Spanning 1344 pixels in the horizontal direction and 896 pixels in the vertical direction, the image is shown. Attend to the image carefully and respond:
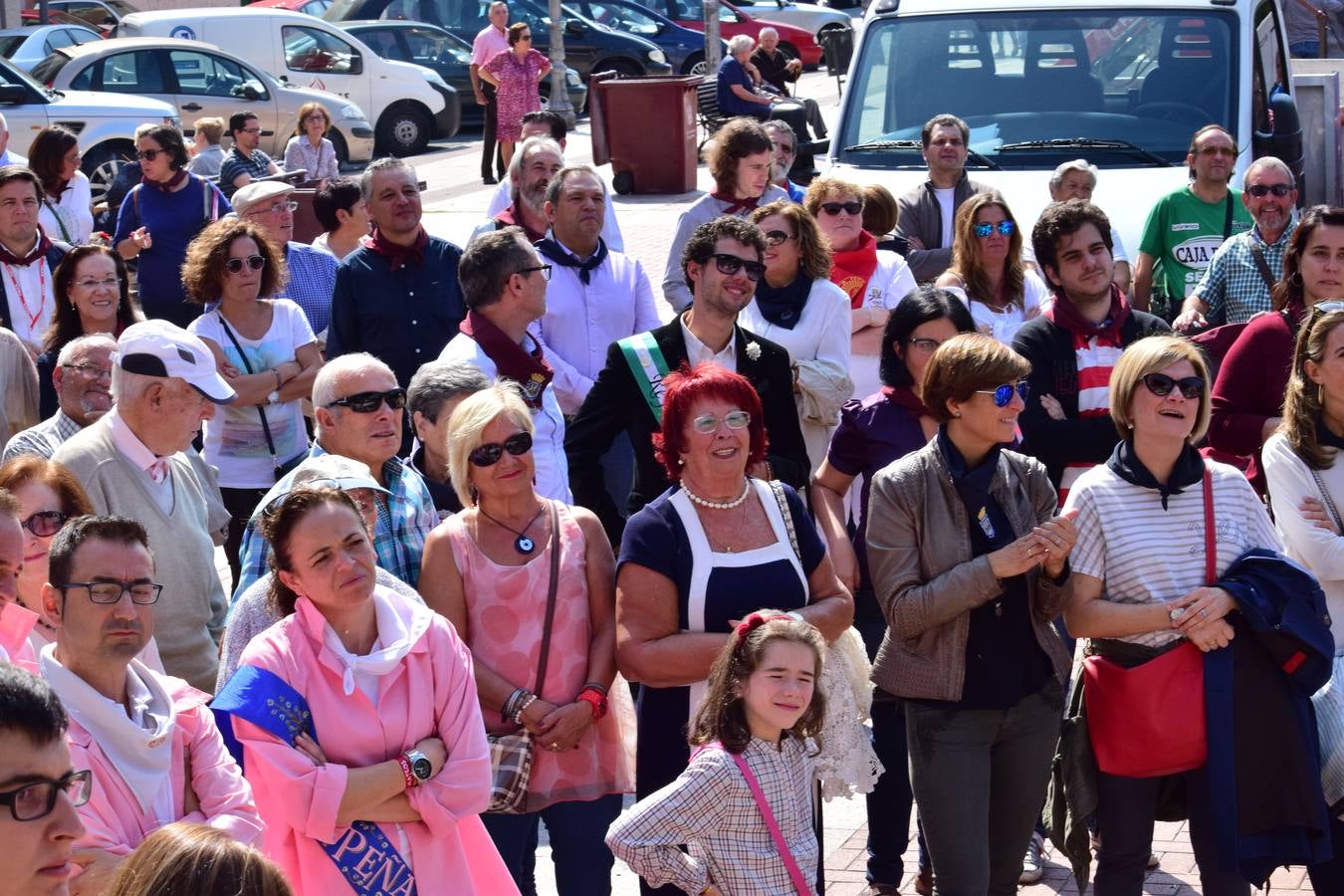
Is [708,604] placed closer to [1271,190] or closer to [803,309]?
[803,309]

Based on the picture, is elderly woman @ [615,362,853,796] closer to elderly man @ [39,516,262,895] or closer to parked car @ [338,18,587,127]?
elderly man @ [39,516,262,895]

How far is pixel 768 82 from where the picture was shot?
2430 centimetres

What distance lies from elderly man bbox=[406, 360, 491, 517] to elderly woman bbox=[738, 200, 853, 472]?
4.45ft

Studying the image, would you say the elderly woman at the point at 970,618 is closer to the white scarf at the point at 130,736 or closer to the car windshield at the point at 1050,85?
the white scarf at the point at 130,736

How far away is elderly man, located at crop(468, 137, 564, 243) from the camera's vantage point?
855cm

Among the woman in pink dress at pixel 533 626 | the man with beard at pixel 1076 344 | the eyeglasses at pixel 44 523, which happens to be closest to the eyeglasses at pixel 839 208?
the man with beard at pixel 1076 344

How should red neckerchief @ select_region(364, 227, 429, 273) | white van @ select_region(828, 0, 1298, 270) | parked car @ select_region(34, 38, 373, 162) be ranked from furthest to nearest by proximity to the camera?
parked car @ select_region(34, 38, 373, 162) → white van @ select_region(828, 0, 1298, 270) → red neckerchief @ select_region(364, 227, 429, 273)

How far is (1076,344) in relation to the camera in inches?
247

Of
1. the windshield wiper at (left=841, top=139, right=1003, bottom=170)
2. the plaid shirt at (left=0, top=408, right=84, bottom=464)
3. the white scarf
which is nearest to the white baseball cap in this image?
the plaid shirt at (left=0, top=408, right=84, bottom=464)

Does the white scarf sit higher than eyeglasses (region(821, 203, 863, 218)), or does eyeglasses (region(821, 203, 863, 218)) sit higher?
eyeglasses (region(821, 203, 863, 218))

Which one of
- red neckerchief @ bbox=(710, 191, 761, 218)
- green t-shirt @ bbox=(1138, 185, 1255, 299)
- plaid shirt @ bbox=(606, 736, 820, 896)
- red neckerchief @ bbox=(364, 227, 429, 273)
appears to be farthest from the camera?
green t-shirt @ bbox=(1138, 185, 1255, 299)

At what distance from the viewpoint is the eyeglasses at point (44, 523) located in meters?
4.96

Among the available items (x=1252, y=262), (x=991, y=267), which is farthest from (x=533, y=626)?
(x=1252, y=262)

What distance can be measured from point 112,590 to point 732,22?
29594mm
